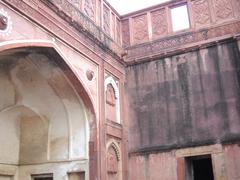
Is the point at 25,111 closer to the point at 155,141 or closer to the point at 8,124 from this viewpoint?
the point at 8,124

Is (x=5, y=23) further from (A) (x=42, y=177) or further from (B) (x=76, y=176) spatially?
(A) (x=42, y=177)

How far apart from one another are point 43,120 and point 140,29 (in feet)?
13.2

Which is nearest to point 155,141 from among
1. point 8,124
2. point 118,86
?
point 118,86

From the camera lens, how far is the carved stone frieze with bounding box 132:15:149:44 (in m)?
10.1

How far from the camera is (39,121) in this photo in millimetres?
8492

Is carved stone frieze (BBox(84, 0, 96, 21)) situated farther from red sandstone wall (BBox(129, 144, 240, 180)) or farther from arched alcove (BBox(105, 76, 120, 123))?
red sandstone wall (BBox(129, 144, 240, 180))

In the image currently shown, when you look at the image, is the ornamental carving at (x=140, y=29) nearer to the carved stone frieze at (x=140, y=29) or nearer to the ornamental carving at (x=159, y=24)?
the carved stone frieze at (x=140, y=29)

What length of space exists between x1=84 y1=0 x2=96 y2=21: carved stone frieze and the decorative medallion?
2.92 m

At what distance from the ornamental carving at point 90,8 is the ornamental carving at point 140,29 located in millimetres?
1804

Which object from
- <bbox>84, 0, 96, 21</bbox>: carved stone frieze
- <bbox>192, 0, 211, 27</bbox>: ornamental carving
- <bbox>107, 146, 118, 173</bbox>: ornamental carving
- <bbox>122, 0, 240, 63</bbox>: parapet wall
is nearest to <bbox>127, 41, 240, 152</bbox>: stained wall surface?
<bbox>122, 0, 240, 63</bbox>: parapet wall

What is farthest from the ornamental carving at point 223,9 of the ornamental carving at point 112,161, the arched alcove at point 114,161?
the ornamental carving at point 112,161

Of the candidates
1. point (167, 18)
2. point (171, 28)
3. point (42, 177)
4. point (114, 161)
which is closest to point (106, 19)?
point (167, 18)

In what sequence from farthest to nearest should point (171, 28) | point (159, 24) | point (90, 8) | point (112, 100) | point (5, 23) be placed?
point (159, 24)
point (171, 28)
point (112, 100)
point (90, 8)
point (5, 23)

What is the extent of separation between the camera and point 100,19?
9141 millimetres
